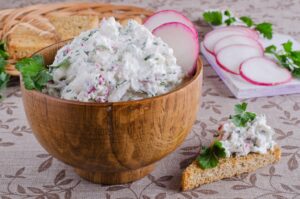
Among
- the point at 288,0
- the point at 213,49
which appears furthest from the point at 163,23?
the point at 288,0

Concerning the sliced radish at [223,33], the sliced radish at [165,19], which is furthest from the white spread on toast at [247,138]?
the sliced radish at [223,33]

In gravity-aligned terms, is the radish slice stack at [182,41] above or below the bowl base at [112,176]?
above

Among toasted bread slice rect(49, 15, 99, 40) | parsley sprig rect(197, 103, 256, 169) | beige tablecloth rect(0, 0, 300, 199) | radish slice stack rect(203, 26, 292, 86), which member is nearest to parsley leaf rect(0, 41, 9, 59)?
beige tablecloth rect(0, 0, 300, 199)

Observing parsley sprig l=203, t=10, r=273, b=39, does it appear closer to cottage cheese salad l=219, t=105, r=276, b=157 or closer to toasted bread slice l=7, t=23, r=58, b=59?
toasted bread slice l=7, t=23, r=58, b=59

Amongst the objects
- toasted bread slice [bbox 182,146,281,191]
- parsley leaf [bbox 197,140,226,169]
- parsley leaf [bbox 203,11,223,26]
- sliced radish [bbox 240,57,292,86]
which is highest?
parsley leaf [bbox 203,11,223,26]

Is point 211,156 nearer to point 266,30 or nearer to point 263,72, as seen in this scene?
point 263,72

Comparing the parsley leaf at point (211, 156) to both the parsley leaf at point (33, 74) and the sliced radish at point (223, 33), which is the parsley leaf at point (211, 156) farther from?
the sliced radish at point (223, 33)
